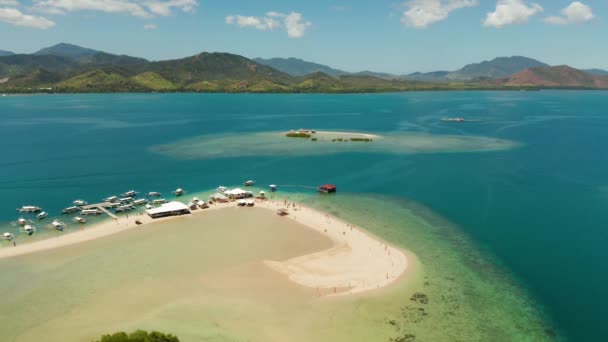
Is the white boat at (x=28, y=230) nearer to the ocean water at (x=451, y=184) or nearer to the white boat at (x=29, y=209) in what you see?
the ocean water at (x=451, y=184)

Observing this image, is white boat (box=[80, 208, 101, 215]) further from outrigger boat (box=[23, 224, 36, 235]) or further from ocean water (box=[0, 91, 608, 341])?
outrigger boat (box=[23, 224, 36, 235])

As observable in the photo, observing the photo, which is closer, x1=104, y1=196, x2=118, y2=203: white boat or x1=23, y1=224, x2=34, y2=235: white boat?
x1=23, y1=224, x2=34, y2=235: white boat

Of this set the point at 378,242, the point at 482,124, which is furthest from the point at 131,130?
the point at 482,124

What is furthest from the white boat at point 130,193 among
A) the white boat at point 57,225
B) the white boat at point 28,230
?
the white boat at point 28,230

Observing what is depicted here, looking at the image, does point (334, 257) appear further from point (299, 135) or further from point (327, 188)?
point (299, 135)

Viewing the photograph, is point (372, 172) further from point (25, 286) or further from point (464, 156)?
point (25, 286)

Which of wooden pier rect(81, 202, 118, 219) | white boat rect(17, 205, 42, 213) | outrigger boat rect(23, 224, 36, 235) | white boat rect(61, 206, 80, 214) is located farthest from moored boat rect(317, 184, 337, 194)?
white boat rect(17, 205, 42, 213)
